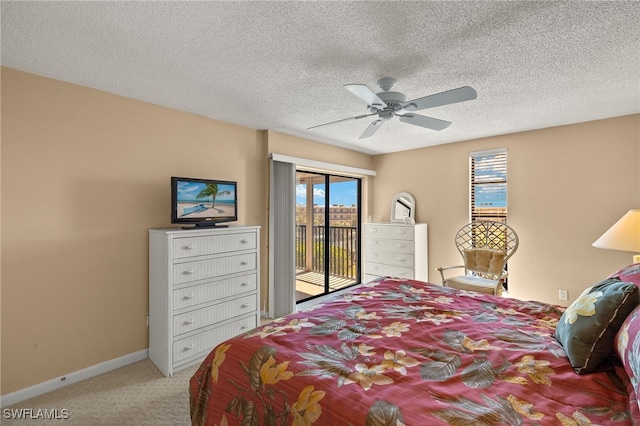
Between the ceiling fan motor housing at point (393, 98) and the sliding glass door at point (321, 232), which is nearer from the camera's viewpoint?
the ceiling fan motor housing at point (393, 98)

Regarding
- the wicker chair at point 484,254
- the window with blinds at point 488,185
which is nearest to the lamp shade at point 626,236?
the wicker chair at point 484,254

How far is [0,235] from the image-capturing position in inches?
83.0

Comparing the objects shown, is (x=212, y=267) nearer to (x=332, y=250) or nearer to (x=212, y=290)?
(x=212, y=290)

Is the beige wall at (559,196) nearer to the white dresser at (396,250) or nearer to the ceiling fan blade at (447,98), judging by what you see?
the white dresser at (396,250)

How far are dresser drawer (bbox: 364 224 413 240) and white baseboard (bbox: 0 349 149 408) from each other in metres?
3.42

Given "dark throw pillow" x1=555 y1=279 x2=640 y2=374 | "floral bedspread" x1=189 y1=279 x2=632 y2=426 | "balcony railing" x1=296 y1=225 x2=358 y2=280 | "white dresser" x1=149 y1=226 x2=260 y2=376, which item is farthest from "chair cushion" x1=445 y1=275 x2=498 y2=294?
"white dresser" x1=149 y1=226 x2=260 y2=376

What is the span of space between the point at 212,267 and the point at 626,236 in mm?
3672

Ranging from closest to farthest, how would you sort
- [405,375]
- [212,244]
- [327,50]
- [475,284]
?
[405,375], [327,50], [212,244], [475,284]

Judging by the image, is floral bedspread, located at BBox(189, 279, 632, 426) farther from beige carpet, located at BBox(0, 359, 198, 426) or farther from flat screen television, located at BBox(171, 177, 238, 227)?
flat screen television, located at BBox(171, 177, 238, 227)

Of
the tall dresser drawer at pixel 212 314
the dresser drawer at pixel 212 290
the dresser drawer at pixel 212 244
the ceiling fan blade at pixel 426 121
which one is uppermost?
the ceiling fan blade at pixel 426 121

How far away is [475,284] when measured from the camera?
3.50m

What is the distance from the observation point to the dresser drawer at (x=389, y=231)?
14.8 ft

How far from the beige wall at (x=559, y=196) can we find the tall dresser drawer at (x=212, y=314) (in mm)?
3076

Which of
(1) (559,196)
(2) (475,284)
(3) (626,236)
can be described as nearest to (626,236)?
(3) (626,236)
